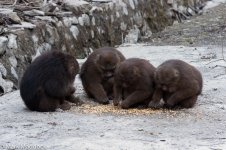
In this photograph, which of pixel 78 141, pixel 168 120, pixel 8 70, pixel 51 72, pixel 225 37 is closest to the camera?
pixel 78 141

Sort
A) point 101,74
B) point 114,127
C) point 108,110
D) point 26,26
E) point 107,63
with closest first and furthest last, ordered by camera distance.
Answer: point 114,127 < point 108,110 < point 107,63 < point 101,74 < point 26,26

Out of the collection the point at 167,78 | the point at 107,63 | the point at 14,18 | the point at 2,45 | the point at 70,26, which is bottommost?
the point at 167,78

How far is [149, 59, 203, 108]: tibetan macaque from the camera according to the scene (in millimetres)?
7820

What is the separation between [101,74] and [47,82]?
90cm

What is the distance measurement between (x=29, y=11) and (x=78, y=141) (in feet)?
17.4

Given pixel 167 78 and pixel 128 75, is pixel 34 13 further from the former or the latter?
pixel 167 78

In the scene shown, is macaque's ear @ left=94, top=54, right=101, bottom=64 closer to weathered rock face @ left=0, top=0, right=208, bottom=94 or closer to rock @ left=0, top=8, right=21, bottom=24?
weathered rock face @ left=0, top=0, right=208, bottom=94

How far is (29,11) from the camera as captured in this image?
1136cm

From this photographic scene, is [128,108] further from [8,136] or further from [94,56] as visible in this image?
[8,136]

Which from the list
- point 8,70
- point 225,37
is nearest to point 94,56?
point 8,70

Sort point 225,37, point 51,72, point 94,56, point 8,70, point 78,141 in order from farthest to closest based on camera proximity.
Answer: point 225,37
point 8,70
point 94,56
point 51,72
point 78,141

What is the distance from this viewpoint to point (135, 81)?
7953mm

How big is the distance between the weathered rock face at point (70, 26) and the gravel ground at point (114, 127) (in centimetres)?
100

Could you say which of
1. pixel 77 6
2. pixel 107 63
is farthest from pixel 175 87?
pixel 77 6
